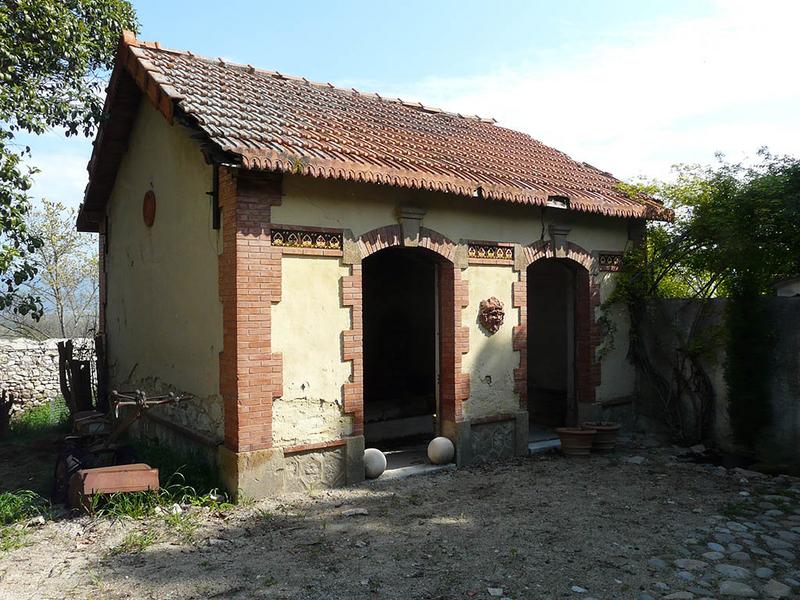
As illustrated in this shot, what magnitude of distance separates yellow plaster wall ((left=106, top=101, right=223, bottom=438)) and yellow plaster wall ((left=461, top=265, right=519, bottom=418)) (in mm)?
3316

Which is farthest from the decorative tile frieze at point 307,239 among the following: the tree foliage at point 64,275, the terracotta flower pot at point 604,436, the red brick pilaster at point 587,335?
the tree foliage at point 64,275

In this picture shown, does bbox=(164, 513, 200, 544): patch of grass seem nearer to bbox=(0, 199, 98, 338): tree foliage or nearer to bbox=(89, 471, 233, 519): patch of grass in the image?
bbox=(89, 471, 233, 519): patch of grass

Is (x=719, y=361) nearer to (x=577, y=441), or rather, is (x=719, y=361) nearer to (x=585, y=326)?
(x=585, y=326)

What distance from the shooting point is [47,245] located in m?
21.5

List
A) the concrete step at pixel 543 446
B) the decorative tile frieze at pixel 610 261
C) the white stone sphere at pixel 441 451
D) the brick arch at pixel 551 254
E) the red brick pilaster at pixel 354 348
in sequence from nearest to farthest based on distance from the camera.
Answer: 1. the red brick pilaster at pixel 354 348
2. the white stone sphere at pixel 441 451
3. the brick arch at pixel 551 254
4. the concrete step at pixel 543 446
5. the decorative tile frieze at pixel 610 261

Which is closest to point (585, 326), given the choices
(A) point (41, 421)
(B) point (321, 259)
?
(B) point (321, 259)

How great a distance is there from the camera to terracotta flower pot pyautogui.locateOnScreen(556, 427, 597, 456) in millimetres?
9172

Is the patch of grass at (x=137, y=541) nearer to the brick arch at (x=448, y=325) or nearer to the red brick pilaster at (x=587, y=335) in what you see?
the brick arch at (x=448, y=325)

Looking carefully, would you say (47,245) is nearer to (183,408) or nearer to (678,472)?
(183,408)

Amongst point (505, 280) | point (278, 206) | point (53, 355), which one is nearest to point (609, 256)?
point (505, 280)

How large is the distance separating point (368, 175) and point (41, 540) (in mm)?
4863

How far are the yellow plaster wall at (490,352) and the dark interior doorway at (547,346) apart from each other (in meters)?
2.01

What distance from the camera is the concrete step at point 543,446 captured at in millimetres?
9438

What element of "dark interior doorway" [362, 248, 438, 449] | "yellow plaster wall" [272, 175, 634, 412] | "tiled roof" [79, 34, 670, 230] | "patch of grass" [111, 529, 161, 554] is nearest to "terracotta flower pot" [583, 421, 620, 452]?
"yellow plaster wall" [272, 175, 634, 412]
